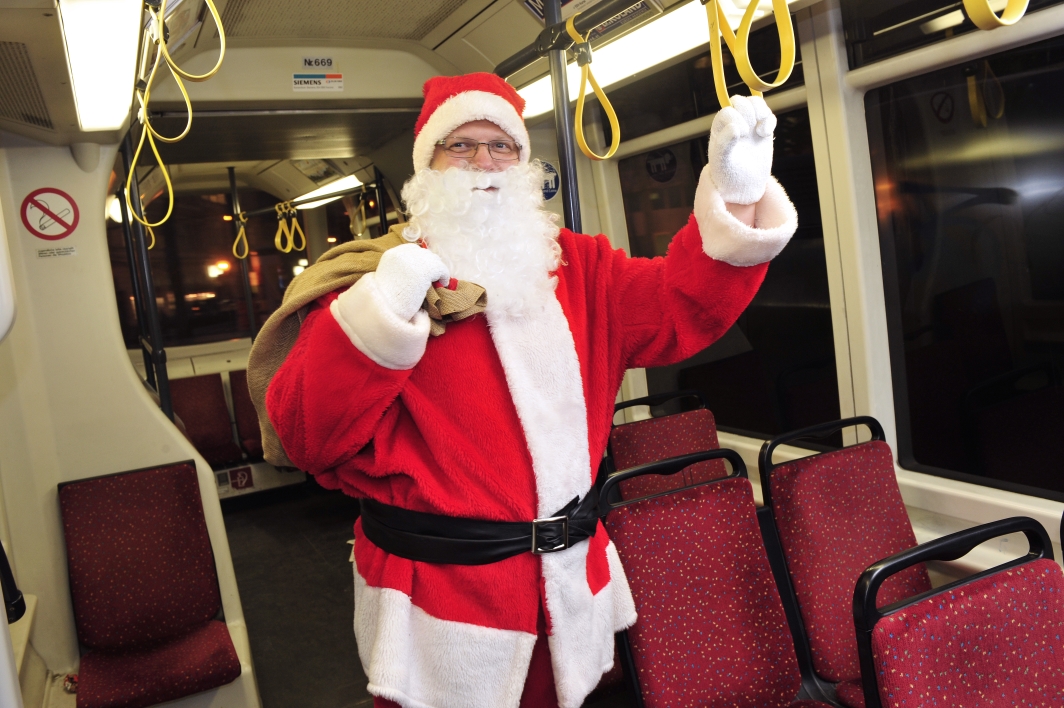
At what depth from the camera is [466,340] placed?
1438 mm

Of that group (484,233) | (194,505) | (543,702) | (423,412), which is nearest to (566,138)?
(484,233)

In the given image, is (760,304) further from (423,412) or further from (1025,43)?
(423,412)

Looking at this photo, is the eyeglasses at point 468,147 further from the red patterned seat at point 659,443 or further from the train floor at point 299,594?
→ the train floor at point 299,594

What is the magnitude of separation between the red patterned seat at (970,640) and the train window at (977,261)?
3.71 ft

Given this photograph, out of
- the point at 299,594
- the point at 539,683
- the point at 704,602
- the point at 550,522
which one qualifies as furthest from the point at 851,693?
the point at 299,594

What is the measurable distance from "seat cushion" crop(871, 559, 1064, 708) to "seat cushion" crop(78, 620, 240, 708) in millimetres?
2490

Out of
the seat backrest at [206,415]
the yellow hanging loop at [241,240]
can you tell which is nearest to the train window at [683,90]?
the seat backrest at [206,415]

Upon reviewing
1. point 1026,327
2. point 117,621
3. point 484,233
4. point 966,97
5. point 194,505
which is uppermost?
point 966,97

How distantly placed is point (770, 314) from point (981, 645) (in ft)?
7.19

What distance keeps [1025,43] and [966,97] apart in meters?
0.25

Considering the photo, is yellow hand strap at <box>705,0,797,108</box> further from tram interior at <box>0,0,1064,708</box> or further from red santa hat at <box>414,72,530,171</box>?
tram interior at <box>0,0,1064,708</box>

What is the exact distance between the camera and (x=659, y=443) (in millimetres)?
2902

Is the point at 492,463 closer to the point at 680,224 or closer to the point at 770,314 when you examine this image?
the point at 770,314

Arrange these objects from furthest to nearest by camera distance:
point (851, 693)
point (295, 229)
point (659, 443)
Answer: point (295, 229)
point (659, 443)
point (851, 693)
